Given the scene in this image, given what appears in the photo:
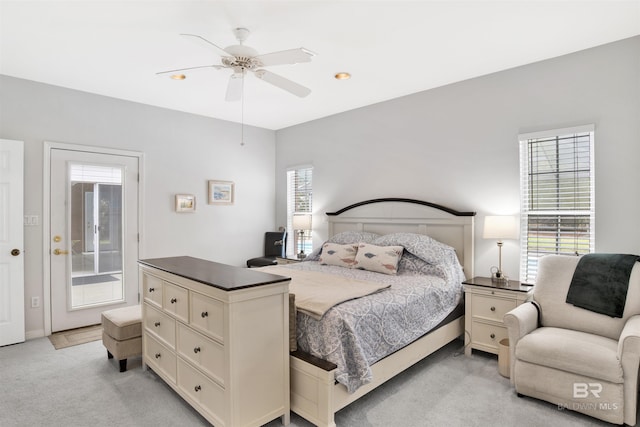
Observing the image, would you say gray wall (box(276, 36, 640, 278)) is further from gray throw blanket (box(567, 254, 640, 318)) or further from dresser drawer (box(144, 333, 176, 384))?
dresser drawer (box(144, 333, 176, 384))

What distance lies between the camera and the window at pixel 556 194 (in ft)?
10.1

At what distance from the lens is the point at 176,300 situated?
7.88 ft

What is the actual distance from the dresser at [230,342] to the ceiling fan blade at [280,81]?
4.87 ft

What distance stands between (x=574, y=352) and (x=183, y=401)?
8.62ft

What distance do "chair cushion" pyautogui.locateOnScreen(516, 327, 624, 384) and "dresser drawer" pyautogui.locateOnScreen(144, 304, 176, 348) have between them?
2441 millimetres

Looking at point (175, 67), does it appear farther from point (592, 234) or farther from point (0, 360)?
point (592, 234)

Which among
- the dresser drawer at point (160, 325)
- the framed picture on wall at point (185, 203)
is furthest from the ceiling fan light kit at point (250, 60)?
the framed picture on wall at point (185, 203)

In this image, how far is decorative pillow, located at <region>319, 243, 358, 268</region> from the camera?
3.88m

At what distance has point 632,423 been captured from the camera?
2.11 meters

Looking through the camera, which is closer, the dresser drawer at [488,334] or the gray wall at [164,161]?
the dresser drawer at [488,334]

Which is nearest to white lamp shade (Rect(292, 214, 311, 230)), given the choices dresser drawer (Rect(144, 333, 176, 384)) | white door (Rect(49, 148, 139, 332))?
white door (Rect(49, 148, 139, 332))

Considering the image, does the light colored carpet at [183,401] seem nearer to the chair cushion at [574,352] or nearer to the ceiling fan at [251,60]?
the chair cushion at [574,352]

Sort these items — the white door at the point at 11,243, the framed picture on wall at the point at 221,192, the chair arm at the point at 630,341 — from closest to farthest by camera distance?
the chair arm at the point at 630,341
the white door at the point at 11,243
the framed picture on wall at the point at 221,192

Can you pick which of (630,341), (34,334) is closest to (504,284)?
(630,341)
